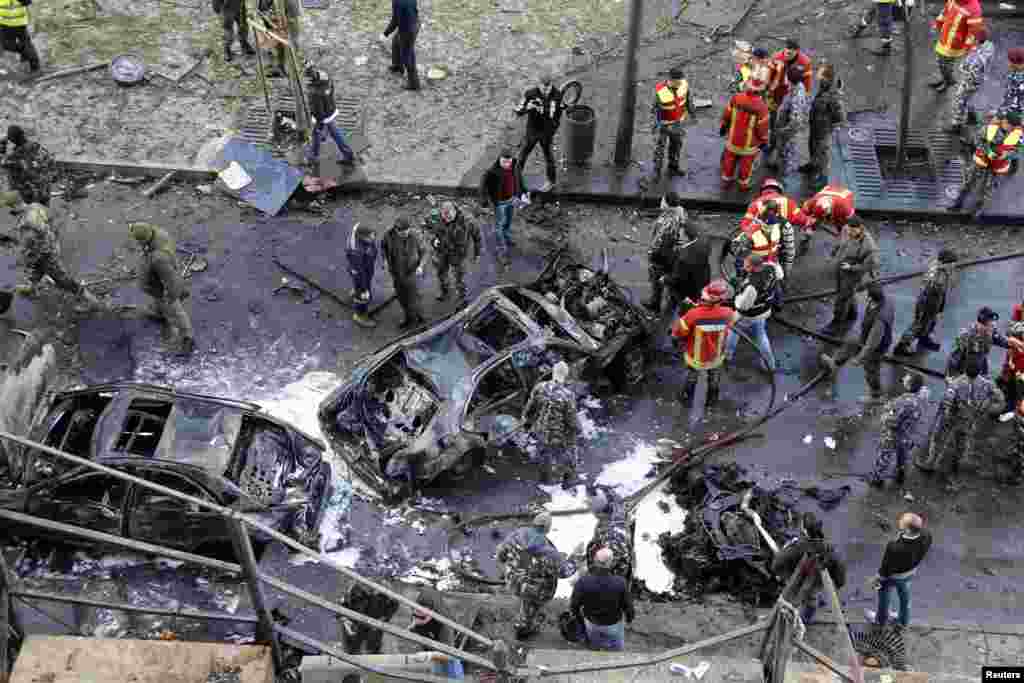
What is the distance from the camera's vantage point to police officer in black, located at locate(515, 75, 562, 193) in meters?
15.1

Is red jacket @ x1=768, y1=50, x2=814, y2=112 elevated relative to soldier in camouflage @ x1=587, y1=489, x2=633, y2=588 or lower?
elevated

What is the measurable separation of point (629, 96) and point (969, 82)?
5170mm

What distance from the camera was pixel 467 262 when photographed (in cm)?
1502

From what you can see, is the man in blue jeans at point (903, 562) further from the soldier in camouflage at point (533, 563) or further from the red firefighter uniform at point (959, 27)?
the red firefighter uniform at point (959, 27)

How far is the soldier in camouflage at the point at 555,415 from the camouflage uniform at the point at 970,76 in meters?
8.57

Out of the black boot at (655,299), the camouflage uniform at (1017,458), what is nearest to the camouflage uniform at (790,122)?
the black boot at (655,299)

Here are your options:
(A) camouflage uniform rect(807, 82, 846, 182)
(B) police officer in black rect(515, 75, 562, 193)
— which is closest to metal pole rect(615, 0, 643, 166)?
(B) police officer in black rect(515, 75, 562, 193)

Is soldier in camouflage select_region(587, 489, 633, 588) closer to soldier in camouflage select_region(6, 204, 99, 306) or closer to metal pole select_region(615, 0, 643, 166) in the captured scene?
metal pole select_region(615, 0, 643, 166)

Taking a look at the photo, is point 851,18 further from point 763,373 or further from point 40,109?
point 40,109

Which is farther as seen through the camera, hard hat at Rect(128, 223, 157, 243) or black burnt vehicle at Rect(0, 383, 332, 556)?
hard hat at Rect(128, 223, 157, 243)

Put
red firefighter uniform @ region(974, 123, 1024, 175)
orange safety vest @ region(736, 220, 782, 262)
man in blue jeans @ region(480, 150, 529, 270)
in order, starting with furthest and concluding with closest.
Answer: red firefighter uniform @ region(974, 123, 1024, 175) → man in blue jeans @ region(480, 150, 529, 270) → orange safety vest @ region(736, 220, 782, 262)

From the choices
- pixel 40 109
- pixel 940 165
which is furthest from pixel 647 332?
pixel 40 109

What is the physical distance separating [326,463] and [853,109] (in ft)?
34.4

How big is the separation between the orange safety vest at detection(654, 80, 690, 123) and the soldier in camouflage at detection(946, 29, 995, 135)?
4479mm
